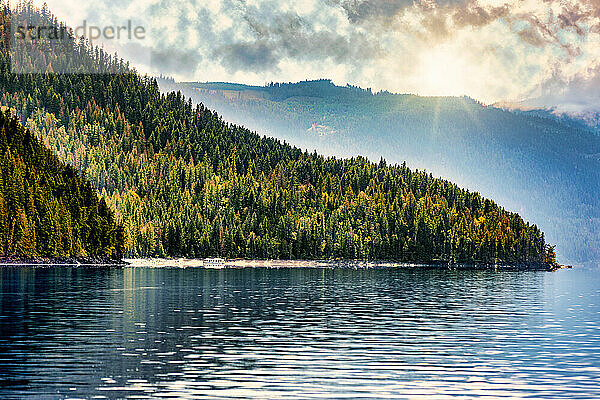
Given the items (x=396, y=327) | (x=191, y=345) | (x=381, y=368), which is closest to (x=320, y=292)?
(x=396, y=327)

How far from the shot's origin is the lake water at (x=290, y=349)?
43.9m

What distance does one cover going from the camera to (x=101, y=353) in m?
54.2

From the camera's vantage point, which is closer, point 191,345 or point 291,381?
point 291,381

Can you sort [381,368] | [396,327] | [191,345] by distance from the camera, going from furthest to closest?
[396,327] → [191,345] → [381,368]

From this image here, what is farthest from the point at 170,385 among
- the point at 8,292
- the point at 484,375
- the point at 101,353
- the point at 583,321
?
the point at 8,292

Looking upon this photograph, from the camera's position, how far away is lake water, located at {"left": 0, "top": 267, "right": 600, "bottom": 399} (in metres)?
43.9

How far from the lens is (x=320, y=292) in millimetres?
124062

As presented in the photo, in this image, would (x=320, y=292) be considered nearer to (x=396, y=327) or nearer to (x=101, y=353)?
(x=396, y=327)

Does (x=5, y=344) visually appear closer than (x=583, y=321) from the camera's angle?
Yes

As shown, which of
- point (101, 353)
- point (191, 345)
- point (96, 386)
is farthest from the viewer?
point (191, 345)

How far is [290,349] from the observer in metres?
58.0

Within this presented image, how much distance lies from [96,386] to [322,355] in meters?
16.7

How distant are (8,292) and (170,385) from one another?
69086 mm

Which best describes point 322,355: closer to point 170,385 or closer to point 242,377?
point 242,377
